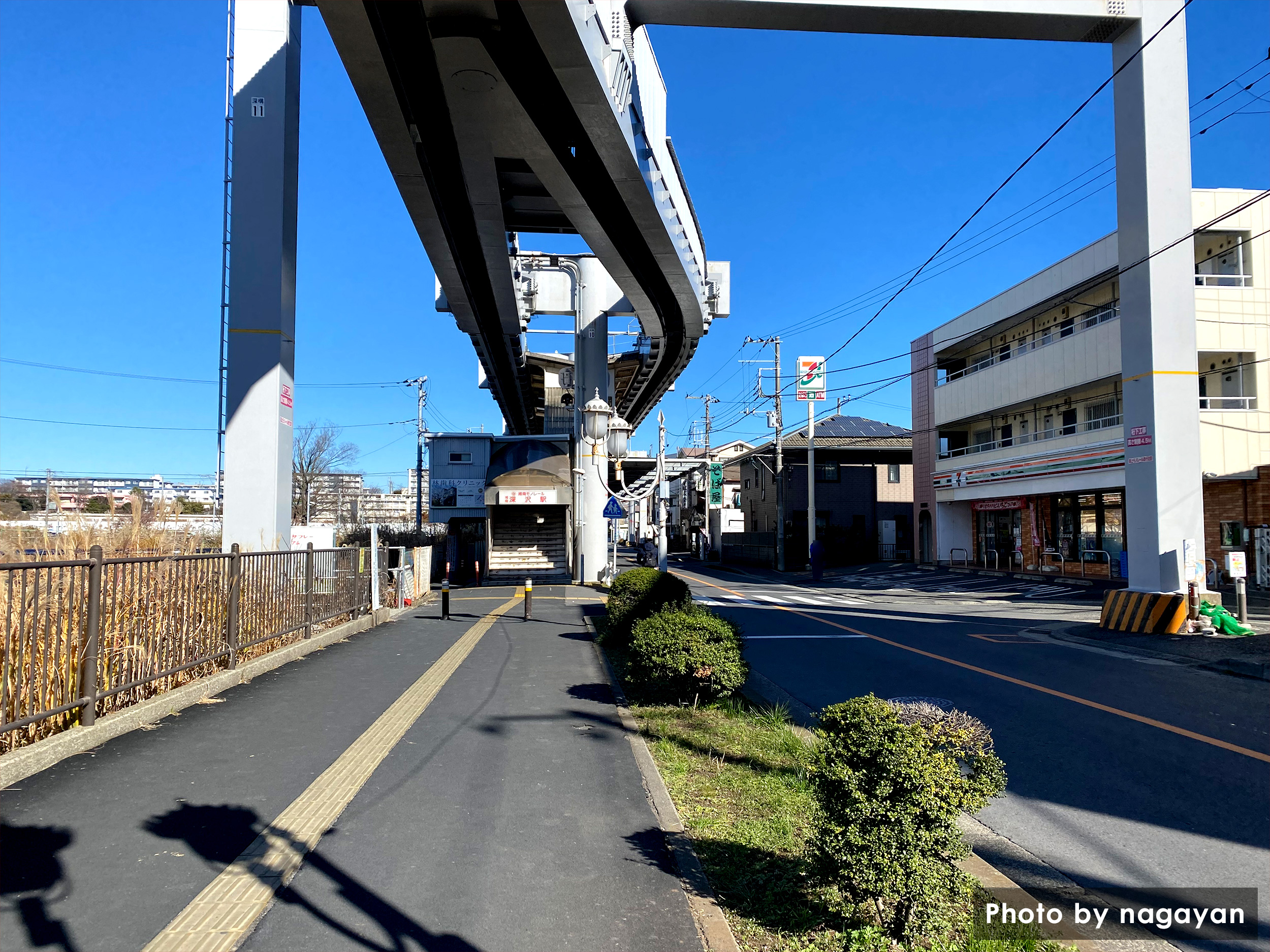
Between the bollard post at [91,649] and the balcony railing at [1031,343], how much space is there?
24513 millimetres

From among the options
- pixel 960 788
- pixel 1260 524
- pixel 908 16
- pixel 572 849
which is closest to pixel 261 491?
pixel 572 849

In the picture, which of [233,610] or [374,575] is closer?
[233,610]

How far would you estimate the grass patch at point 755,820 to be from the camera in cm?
334

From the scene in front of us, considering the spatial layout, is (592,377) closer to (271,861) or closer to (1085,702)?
(1085,702)

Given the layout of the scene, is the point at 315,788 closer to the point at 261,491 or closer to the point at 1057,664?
the point at 261,491

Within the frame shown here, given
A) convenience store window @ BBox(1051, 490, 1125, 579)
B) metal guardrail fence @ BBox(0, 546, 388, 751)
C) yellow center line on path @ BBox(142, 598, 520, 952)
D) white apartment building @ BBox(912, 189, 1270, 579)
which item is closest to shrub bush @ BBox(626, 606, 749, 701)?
yellow center line on path @ BBox(142, 598, 520, 952)

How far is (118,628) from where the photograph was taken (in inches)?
270

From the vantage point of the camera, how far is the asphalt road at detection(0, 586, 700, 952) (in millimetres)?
3467

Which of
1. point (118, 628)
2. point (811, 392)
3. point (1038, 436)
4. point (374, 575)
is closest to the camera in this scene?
point (118, 628)

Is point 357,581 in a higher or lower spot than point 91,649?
lower

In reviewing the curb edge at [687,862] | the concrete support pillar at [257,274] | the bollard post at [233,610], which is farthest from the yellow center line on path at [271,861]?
the concrete support pillar at [257,274]

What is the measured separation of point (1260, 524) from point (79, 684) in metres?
27.3

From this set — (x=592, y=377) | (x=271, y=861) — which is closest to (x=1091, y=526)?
(x=592, y=377)

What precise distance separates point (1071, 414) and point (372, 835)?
99.6 feet
